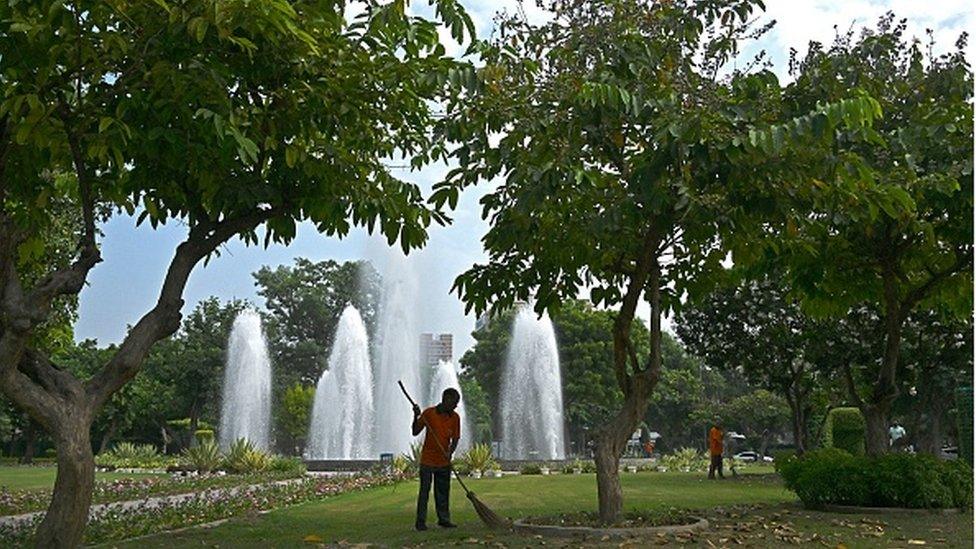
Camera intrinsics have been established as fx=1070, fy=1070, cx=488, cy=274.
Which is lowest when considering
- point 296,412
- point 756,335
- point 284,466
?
point 284,466

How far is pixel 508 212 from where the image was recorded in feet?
36.7

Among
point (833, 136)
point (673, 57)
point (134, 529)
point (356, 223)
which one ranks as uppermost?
point (673, 57)

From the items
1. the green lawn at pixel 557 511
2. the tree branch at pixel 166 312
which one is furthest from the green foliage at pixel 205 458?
the tree branch at pixel 166 312

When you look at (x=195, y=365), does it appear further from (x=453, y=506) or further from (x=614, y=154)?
(x=614, y=154)

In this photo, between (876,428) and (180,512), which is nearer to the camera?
(180,512)

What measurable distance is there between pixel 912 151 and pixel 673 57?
276cm

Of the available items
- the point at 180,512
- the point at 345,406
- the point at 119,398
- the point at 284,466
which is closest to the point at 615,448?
the point at 180,512

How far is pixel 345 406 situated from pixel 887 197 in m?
32.7

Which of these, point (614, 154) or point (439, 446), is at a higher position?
point (614, 154)

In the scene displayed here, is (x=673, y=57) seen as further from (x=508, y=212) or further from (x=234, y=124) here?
(x=234, y=124)

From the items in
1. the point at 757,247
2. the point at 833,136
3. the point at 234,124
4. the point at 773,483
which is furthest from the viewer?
the point at 773,483

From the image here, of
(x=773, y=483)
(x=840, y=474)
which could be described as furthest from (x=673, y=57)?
(x=773, y=483)

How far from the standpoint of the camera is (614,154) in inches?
451

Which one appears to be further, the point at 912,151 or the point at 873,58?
the point at 873,58
